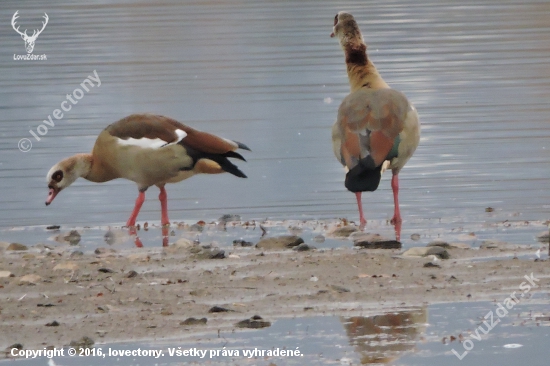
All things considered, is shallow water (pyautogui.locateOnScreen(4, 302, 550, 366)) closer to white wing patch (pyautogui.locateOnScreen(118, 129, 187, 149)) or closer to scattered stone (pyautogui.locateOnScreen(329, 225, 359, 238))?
Answer: scattered stone (pyautogui.locateOnScreen(329, 225, 359, 238))

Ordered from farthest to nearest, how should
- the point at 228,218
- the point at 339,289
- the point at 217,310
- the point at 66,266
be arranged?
the point at 228,218 → the point at 66,266 → the point at 339,289 → the point at 217,310

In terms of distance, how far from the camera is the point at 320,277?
26.5 feet

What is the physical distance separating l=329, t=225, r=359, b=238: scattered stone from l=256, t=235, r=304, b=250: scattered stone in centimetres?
66

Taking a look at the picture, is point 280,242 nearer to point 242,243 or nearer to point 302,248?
point 302,248

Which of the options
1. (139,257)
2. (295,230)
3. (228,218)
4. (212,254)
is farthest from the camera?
(228,218)

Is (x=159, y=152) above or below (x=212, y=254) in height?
above

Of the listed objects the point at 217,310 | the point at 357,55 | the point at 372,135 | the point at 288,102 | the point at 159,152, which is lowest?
the point at 217,310

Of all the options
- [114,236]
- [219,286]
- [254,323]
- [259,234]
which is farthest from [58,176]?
[254,323]

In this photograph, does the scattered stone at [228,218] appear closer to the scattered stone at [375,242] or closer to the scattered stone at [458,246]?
the scattered stone at [375,242]

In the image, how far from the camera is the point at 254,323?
272 inches

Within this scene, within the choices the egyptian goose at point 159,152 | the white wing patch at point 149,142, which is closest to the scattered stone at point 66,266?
the egyptian goose at point 159,152

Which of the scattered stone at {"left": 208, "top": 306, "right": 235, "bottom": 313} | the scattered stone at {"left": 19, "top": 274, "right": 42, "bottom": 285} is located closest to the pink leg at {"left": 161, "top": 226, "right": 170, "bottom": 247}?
the scattered stone at {"left": 19, "top": 274, "right": 42, "bottom": 285}

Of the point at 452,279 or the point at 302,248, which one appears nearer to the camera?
the point at 452,279

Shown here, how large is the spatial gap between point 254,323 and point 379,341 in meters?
0.82
